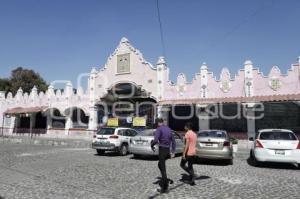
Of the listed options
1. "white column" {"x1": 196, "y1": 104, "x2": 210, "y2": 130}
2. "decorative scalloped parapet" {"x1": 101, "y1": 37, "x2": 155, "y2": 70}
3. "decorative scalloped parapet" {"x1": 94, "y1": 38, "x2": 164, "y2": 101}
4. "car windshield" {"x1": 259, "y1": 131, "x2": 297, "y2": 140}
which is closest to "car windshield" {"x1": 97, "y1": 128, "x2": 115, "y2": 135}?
"car windshield" {"x1": 259, "y1": 131, "x2": 297, "y2": 140}

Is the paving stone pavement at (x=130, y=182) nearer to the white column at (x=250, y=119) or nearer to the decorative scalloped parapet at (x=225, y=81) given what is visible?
the white column at (x=250, y=119)

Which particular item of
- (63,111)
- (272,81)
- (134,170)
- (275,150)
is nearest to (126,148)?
(134,170)

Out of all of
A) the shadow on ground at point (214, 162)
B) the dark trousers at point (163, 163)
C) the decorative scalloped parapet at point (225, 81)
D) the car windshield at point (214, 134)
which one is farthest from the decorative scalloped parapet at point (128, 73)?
the dark trousers at point (163, 163)

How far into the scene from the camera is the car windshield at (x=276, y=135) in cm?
1306

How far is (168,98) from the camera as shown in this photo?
27.2 meters

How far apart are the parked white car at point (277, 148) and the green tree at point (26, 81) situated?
49.3 meters

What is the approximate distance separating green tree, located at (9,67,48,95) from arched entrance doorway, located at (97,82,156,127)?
28.7 m

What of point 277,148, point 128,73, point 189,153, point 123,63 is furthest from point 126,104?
point 189,153

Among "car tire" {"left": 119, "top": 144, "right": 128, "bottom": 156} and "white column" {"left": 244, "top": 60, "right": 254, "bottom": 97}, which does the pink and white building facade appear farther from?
"car tire" {"left": 119, "top": 144, "right": 128, "bottom": 156}

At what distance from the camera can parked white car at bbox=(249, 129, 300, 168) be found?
12.5 metres

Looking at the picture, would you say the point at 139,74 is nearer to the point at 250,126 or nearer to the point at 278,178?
the point at 250,126

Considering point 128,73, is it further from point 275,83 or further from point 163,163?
point 163,163

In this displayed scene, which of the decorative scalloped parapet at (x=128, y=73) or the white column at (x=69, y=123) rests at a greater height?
the decorative scalloped parapet at (x=128, y=73)

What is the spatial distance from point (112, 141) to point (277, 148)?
8.63 metres
